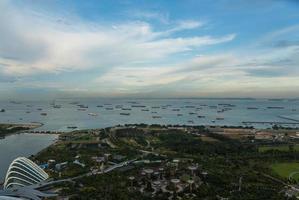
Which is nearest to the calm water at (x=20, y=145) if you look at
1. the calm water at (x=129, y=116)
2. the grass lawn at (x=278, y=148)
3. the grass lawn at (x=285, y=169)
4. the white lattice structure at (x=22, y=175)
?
the white lattice structure at (x=22, y=175)

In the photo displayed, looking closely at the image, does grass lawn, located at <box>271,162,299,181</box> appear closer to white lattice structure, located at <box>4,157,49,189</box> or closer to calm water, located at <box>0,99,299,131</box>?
white lattice structure, located at <box>4,157,49,189</box>

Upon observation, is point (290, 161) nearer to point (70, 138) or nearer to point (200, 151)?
point (200, 151)

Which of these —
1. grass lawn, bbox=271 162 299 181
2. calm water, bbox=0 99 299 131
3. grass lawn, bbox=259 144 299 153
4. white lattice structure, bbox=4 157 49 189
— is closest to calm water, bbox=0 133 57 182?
white lattice structure, bbox=4 157 49 189

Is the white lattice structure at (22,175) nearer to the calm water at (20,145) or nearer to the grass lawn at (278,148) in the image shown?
the calm water at (20,145)

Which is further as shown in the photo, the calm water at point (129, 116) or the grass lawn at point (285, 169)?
the calm water at point (129, 116)

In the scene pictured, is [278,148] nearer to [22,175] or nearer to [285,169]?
[285,169]

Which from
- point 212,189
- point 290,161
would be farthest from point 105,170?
point 290,161
